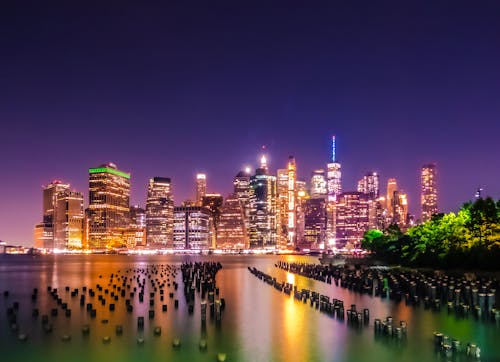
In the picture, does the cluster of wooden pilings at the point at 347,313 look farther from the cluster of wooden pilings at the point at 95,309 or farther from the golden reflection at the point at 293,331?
the cluster of wooden pilings at the point at 95,309

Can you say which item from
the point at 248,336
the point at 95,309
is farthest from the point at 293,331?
the point at 95,309

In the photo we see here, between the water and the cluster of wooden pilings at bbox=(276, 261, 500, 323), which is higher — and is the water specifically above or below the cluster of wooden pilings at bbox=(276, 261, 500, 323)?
below

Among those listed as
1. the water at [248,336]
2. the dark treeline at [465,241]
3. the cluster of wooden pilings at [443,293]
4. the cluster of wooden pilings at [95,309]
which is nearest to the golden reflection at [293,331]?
the water at [248,336]

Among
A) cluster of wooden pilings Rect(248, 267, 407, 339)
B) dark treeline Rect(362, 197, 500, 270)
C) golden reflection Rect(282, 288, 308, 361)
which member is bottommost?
golden reflection Rect(282, 288, 308, 361)

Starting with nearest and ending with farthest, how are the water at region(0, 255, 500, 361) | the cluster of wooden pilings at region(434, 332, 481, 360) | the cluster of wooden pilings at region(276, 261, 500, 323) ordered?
the cluster of wooden pilings at region(434, 332, 481, 360)
the water at region(0, 255, 500, 361)
the cluster of wooden pilings at region(276, 261, 500, 323)

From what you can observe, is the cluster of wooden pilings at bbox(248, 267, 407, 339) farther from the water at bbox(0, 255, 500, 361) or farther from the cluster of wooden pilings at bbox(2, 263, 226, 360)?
the cluster of wooden pilings at bbox(2, 263, 226, 360)

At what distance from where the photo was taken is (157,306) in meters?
66.9

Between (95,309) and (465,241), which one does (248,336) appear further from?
(465,241)

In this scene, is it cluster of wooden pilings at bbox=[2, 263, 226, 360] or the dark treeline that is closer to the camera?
cluster of wooden pilings at bbox=[2, 263, 226, 360]

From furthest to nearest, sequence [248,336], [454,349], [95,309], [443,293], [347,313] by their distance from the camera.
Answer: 1. [443,293]
2. [95,309]
3. [347,313]
4. [248,336]
5. [454,349]

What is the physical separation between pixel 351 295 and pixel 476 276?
24.8 meters

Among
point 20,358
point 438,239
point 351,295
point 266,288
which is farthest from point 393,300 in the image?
point 438,239

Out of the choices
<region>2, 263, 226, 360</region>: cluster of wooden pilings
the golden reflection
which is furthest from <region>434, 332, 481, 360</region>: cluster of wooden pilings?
<region>2, 263, 226, 360</region>: cluster of wooden pilings

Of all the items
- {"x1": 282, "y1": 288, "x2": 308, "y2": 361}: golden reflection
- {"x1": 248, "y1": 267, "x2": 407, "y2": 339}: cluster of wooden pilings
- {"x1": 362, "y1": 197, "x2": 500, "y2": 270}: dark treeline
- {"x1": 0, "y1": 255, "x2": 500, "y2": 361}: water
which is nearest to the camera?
{"x1": 0, "y1": 255, "x2": 500, "y2": 361}: water
